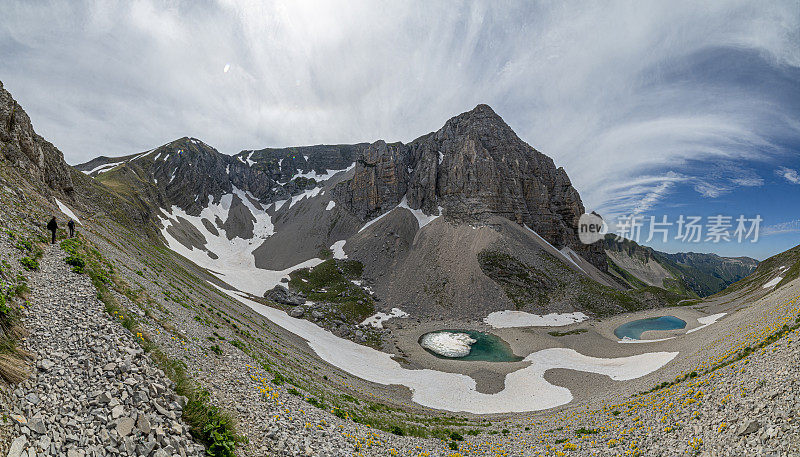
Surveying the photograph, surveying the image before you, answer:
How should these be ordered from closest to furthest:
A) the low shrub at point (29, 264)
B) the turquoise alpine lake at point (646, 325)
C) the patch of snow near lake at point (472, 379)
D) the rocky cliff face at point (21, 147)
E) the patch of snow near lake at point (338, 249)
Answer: the low shrub at point (29, 264), the rocky cliff face at point (21, 147), the patch of snow near lake at point (472, 379), the turquoise alpine lake at point (646, 325), the patch of snow near lake at point (338, 249)

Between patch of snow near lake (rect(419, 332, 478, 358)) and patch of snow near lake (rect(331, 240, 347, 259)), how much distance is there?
177ft

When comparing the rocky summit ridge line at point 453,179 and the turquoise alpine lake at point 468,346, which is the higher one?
the rocky summit ridge line at point 453,179

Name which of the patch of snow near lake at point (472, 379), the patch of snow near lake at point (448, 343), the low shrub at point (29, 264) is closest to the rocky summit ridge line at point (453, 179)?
the patch of snow near lake at point (448, 343)

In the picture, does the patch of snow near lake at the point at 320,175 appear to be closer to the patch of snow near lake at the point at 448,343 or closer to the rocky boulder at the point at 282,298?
the rocky boulder at the point at 282,298

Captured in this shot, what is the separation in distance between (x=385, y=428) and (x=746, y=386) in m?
17.1

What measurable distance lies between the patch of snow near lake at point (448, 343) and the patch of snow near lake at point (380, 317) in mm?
11815

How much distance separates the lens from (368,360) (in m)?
46.2

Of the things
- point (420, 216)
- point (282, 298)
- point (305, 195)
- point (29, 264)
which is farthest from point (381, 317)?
point (305, 195)

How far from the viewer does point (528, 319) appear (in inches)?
2751

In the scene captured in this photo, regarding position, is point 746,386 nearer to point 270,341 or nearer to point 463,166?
point 270,341

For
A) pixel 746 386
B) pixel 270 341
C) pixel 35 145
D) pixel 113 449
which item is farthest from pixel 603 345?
pixel 35 145

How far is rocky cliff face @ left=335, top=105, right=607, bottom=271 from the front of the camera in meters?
112

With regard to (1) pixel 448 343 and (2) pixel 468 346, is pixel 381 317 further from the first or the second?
(2) pixel 468 346

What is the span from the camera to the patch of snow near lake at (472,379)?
31.8m
